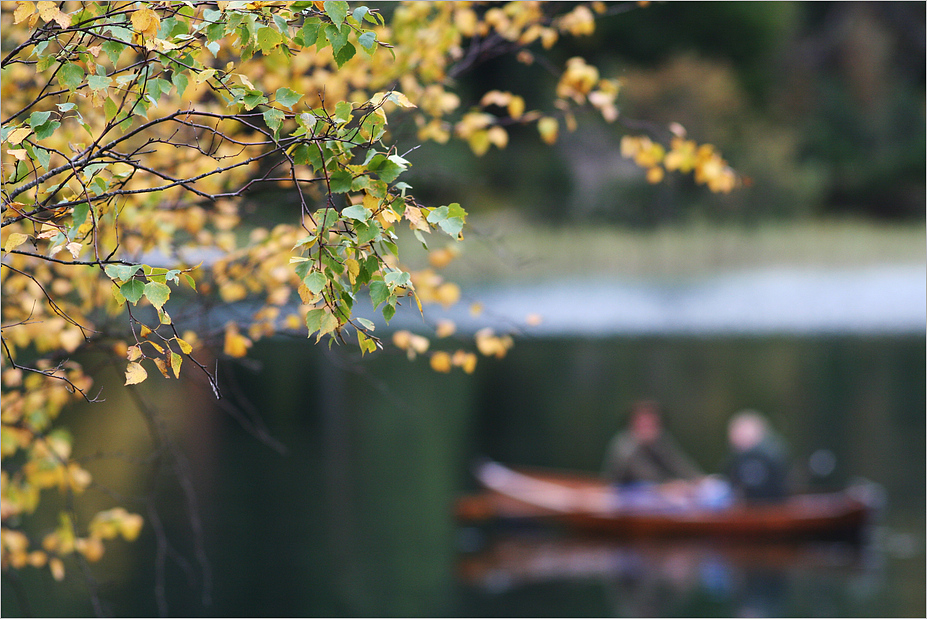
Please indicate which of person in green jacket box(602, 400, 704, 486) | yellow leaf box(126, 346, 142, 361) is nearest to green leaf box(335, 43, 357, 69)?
yellow leaf box(126, 346, 142, 361)

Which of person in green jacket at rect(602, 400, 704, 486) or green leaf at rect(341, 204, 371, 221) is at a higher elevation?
green leaf at rect(341, 204, 371, 221)

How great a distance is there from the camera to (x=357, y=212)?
1.91 m

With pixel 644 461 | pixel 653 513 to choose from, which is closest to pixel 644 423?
pixel 644 461

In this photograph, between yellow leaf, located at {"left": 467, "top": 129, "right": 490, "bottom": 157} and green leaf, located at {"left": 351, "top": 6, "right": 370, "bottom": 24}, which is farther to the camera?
yellow leaf, located at {"left": 467, "top": 129, "right": 490, "bottom": 157}

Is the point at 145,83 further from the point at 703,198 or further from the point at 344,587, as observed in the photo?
the point at 703,198

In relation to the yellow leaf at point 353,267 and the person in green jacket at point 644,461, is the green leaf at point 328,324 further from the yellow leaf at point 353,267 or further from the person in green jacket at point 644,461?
the person in green jacket at point 644,461

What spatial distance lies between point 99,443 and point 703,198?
2795cm

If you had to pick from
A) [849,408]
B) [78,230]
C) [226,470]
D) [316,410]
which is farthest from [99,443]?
[78,230]

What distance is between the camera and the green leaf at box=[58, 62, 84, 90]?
6.82 ft

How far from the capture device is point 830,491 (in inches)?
552

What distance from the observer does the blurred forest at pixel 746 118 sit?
3866 centimetres

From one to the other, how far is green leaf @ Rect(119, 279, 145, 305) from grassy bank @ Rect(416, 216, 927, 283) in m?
32.3

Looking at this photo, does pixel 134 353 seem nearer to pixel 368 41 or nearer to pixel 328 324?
pixel 328 324

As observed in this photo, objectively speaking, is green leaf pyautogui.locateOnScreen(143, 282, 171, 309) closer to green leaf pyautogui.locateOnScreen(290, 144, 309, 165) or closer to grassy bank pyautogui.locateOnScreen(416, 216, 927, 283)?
green leaf pyautogui.locateOnScreen(290, 144, 309, 165)
